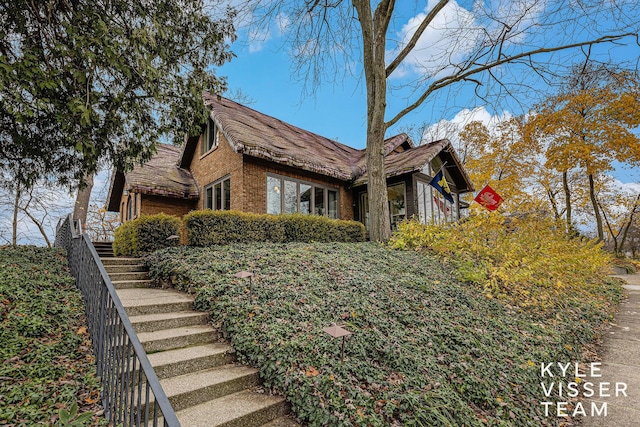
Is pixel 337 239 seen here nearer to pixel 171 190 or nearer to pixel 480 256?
pixel 480 256

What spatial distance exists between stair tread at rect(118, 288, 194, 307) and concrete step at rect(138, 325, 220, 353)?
2.44ft

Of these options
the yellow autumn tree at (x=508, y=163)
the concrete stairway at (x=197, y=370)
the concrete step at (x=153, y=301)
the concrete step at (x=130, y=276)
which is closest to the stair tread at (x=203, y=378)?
the concrete stairway at (x=197, y=370)

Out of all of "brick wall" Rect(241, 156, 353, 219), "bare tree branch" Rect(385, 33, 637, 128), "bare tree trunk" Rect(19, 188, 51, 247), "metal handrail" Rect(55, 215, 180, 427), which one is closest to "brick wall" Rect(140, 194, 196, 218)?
"bare tree trunk" Rect(19, 188, 51, 247)

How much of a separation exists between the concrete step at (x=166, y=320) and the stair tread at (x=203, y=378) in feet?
3.41

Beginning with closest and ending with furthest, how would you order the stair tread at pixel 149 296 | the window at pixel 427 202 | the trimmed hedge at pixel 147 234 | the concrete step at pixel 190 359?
1. the concrete step at pixel 190 359
2. the stair tread at pixel 149 296
3. the trimmed hedge at pixel 147 234
4. the window at pixel 427 202

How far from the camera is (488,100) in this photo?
392 inches

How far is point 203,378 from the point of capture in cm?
327

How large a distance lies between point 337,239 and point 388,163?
5.45 metres

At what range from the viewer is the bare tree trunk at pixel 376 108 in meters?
9.49

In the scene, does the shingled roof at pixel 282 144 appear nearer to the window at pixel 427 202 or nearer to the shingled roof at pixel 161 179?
the shingled roof at pixel 161 179

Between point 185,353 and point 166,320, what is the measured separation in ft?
2.57

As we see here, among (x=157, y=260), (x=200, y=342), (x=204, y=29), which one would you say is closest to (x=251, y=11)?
(x=204, y=29)

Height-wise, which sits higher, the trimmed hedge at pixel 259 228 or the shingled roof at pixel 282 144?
the shingled roof at pixel 282 144

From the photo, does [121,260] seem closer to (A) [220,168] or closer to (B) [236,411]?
(A) [220,168]
